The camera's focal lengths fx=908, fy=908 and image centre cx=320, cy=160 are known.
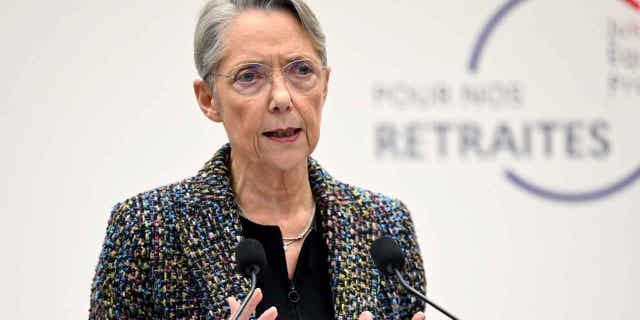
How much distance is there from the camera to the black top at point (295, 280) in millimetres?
1811

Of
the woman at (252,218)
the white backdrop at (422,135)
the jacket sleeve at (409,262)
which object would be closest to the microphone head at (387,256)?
the woman at (252,218)

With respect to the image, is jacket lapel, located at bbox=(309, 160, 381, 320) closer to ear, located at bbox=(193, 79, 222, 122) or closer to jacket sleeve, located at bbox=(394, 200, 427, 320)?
jacket sleeve, located at bbox=(394, 200, 427, 320)

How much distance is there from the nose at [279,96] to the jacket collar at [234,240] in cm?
22

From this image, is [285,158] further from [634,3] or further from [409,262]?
[634,3]

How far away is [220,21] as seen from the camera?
1.85m

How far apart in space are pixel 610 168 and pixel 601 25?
528mm

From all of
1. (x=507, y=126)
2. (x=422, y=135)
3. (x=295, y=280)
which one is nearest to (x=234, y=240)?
(x=295, y=280)

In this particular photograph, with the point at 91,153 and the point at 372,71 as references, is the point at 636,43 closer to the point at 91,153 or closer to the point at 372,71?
the point at 372,71

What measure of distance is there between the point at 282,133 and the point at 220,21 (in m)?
0.26

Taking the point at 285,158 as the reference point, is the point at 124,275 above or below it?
below

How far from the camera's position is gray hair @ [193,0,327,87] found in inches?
72.9

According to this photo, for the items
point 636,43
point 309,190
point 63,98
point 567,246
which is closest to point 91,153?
point 63,98

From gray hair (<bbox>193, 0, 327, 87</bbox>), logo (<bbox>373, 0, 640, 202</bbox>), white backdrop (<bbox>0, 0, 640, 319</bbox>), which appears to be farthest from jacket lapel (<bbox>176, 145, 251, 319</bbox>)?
logo (<bbox>373, 0, 640, 202</bbox>)

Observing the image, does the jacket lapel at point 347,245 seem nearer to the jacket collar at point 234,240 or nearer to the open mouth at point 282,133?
the jacket collar at point 234,240
